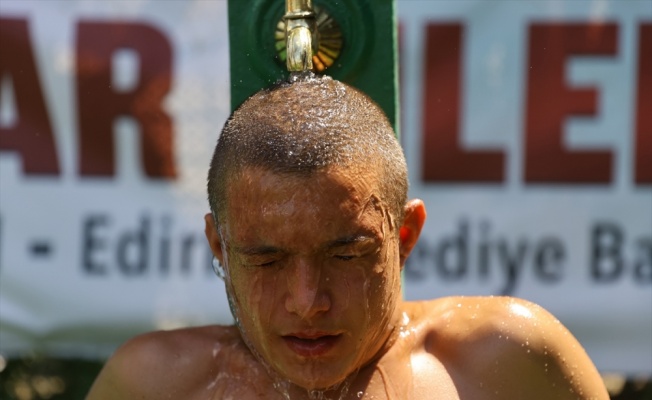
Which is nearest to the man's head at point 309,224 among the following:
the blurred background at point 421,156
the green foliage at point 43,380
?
the blurred background at point 421,156

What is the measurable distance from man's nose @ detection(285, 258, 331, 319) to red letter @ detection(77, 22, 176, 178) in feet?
7.22

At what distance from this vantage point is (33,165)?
4074 mm

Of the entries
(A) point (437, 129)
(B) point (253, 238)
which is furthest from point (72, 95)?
(B) point (253, 238)

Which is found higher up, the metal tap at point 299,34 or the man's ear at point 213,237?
the metal tap at point 299,34

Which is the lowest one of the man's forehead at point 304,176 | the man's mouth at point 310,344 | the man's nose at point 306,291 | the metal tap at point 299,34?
the man's mouth at point 310,344

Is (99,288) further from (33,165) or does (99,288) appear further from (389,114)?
(389,114)

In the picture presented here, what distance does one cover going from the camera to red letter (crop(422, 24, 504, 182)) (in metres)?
4.04

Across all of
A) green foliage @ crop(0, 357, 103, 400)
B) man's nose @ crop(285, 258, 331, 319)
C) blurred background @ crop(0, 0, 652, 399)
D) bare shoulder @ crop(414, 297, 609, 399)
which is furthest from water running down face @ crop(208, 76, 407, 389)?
green foliage @ crop(0, 357, 103, 400)

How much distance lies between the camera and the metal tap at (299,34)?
7.20 ft

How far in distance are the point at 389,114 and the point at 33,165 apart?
6.59ft

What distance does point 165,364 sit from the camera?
7.62 feet

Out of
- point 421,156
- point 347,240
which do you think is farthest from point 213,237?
point 421,156

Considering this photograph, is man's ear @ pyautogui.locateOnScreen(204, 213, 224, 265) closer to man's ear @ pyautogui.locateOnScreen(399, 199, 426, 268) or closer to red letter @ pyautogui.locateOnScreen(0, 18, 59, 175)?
man's ear @ pyautogui.locateOnScreen(399, 199, 426, 268)

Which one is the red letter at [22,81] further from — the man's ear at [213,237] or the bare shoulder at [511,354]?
the bare shoulder at [511,354]
